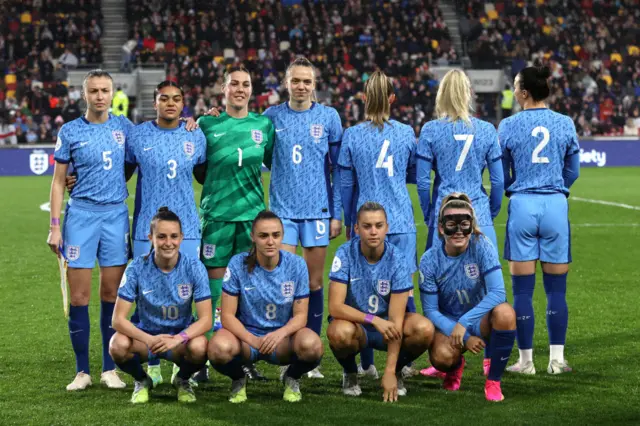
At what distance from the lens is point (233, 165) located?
241 inches

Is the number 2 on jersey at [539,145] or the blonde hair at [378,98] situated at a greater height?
the blonde hair at [378,98]

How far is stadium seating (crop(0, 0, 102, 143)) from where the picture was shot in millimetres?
27062

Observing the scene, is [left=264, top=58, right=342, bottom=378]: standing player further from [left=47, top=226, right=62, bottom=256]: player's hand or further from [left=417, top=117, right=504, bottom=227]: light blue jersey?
[left=47, top=226, right=62, bottom=256]: player's hand

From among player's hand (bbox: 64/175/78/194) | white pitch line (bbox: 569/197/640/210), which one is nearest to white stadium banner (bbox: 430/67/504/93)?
white pitch line (bbox: 569/197/640/210)

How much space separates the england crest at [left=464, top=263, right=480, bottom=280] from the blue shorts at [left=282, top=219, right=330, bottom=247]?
103 cm

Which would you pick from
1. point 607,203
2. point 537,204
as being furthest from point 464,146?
point 607,203

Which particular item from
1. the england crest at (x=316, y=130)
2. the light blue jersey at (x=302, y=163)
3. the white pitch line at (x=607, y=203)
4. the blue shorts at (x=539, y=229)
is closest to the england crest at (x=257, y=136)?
the light blue jersey at (x=302, y=163)

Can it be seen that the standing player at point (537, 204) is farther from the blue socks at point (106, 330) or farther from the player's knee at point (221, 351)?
the blue socks at point (106, 330)

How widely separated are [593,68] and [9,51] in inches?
710

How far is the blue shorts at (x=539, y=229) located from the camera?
20.3 feet

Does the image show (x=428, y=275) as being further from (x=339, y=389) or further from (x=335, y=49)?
(x=335, y=49)

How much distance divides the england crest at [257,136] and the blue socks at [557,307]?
1.96m

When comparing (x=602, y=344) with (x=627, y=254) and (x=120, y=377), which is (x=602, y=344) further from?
(x=627, y=254)

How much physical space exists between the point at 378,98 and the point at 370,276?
110 centimetres
